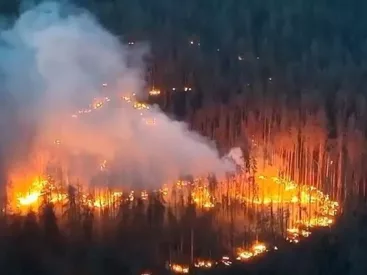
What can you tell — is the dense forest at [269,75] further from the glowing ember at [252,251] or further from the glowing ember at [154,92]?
the glowing ember at [252,251]

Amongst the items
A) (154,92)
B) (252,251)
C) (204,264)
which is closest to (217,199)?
(252,251)

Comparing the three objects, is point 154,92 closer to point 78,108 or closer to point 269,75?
point 78,108

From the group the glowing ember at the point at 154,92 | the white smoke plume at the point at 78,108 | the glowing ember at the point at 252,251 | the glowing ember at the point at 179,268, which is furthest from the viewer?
the glowing ember at the point at 154,92

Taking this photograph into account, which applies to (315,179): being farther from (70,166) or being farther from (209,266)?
(70,166)

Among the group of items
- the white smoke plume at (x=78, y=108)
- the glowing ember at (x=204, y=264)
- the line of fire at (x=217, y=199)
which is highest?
the white smoke plume at (x=78, y=108)

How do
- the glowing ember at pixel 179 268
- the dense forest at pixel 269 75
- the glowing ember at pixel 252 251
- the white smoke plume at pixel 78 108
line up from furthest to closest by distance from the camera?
1. the dense forest at pixel 269 75
2. the white smoke plume at pixel 78 108
3. the glowing ember at pixel 252 251
4. the glowing ember at pixel 179 268

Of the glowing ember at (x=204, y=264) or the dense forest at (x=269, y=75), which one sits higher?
the dense forest at (x=269, y=75)

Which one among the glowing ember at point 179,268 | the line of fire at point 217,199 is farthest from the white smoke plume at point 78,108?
the glowing ember at point 179,268

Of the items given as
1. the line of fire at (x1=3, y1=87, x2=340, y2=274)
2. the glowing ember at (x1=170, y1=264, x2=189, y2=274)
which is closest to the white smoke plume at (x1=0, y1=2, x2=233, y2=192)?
the line of fire at (x1=3, y1=87, x2=340, y2=274)

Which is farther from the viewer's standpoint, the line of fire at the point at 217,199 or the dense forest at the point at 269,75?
the dense forest at the point at 269,75
